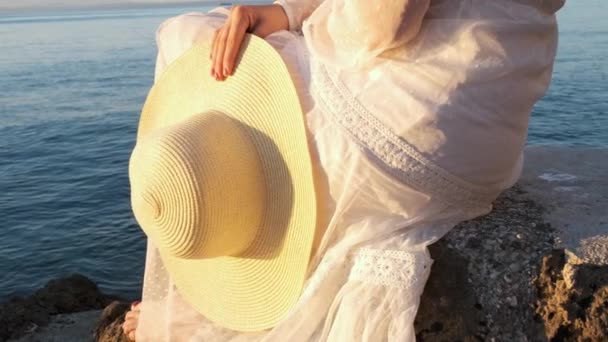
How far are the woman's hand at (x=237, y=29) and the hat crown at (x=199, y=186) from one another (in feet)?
0.67

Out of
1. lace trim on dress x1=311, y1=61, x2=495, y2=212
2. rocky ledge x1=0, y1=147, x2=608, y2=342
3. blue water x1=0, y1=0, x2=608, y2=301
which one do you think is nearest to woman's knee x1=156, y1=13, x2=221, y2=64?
lace trim on dress x1=311, y1=61, x2=495, y2=212

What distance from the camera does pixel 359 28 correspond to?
2186 millimetres

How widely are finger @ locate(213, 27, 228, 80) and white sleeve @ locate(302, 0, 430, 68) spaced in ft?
0.95

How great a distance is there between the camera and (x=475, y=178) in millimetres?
2326

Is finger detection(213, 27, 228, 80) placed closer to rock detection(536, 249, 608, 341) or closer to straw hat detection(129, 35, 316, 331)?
straw hat detection(129, 35, 316, 331)

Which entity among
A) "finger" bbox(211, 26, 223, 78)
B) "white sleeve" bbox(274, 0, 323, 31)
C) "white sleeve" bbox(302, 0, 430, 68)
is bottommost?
"finger" bbox(211, 26, 223, 78)

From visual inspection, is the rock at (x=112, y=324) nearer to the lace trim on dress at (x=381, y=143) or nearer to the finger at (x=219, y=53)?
the finger at (x=219, y=53)

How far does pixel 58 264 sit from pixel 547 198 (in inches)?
161

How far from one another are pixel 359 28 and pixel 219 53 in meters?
0.58

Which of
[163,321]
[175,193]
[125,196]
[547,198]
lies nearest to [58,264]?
[125,196]

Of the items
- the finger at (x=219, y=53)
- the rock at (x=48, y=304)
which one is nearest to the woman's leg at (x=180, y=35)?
the finger at (x=219, y=53)

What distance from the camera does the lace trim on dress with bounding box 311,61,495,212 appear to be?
2156 millimetres

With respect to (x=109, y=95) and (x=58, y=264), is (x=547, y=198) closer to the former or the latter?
(x=58, y=264)

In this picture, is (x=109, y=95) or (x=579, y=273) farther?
(x=109, y=95)
